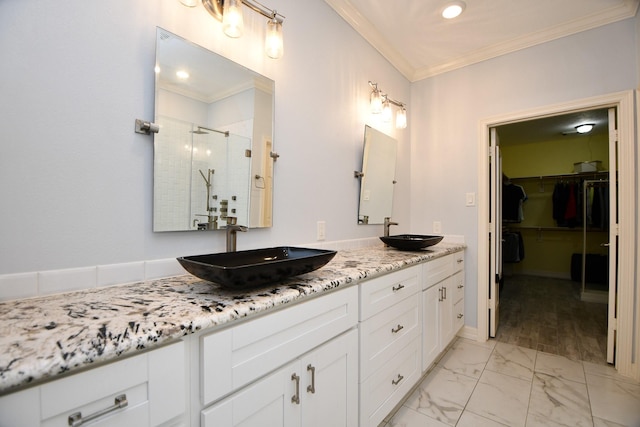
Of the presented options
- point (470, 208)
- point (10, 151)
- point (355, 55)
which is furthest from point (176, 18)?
point (470, 208)

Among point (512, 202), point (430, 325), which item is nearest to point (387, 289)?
point (430, 325)

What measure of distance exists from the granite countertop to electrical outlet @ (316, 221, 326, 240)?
0.74 meters

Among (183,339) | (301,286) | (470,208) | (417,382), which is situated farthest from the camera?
(470,208)

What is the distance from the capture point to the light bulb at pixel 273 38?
146 centimetres

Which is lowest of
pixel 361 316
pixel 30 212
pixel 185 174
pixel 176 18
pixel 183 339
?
pixel 361 316

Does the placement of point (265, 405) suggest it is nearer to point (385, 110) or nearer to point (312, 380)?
point (312, 380)

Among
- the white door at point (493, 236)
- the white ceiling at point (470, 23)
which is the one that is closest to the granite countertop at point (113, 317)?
the white ceiling at point (470, 23)

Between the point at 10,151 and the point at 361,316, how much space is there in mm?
1352

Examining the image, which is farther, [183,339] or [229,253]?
[229,253]

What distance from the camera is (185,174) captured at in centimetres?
124

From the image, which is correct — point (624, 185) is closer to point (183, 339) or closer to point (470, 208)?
point (470, 208)

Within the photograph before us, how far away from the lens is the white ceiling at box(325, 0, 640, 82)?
2.10 m

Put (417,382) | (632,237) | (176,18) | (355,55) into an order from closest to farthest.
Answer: (176,18), (417,382), (632,237), (355,55)

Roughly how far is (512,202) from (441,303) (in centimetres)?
383
